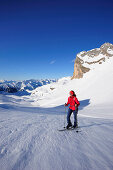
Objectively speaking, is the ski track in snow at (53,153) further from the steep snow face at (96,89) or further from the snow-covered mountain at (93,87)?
the snow-covered mountain at (93,87)

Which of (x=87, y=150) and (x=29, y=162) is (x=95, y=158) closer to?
(x=87, y=150)

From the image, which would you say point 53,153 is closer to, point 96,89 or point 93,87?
point 96,89

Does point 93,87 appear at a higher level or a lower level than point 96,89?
higher

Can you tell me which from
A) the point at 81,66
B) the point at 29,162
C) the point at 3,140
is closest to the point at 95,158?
the point at 29,162

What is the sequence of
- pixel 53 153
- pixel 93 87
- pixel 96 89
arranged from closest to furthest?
pixel 53 153
pixel 96 89
pixel 93 87

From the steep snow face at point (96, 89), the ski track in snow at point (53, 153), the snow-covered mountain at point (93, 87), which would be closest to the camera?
the ski track in snow at point (53, 153)

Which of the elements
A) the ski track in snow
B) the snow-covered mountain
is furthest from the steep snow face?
the ski track in snow

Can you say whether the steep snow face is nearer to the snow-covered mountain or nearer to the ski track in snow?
the snow-covered mountain

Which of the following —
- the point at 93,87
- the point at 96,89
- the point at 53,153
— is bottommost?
the point at 53,153

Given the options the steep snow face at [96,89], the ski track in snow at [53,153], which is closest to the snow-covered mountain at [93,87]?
the steep snow face at [96,89]

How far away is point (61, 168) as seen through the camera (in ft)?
7.57

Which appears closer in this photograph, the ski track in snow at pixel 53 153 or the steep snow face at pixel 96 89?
the ski track in snow at pixel 53 153

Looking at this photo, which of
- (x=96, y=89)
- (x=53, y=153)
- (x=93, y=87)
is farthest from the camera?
(x=93, y=87)

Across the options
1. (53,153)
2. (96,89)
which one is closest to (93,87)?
(96,89)
